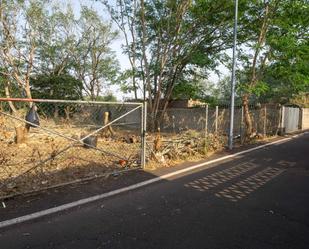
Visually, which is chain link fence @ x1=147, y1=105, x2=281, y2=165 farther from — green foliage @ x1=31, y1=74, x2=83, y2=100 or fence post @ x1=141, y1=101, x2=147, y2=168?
green foliage @ x1=31, y1=74, x2=83, y2=100

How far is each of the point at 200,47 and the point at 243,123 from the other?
670 centimetres

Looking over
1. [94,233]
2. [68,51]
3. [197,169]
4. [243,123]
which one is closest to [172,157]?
[197,169]

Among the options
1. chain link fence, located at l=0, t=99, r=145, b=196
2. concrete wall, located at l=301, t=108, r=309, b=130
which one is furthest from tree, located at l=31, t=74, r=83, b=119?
concrete wall, located at l=301, t=108, r=309, b=130

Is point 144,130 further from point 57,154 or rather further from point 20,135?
point 20,135

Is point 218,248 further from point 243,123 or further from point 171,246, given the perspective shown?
point 243,123

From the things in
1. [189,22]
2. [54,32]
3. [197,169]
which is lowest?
[197,169]

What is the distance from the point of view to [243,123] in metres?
14.7

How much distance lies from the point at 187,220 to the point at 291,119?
1989cm

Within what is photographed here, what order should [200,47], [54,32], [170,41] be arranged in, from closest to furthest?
[170,41] → [200,47] → [54,32]

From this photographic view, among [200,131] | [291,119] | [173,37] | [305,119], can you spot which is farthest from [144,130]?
[305,119]

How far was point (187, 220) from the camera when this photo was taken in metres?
4.45

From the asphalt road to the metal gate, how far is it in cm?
1451

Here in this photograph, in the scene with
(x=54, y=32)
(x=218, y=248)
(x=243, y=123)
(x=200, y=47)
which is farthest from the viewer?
(x=54, y=32)

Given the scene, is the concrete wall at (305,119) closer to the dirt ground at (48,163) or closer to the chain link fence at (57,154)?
the chain link fence at (57,154)
